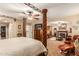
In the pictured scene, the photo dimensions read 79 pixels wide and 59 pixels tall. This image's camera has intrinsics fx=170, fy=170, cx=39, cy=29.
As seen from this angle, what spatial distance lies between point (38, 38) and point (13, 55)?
0.47m

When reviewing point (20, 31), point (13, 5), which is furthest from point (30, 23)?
point (13, 5)

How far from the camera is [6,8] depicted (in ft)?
8.75

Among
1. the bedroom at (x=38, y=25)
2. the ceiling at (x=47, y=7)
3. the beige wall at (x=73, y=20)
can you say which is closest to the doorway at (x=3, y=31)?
the bedroom at (x=38, y=25)

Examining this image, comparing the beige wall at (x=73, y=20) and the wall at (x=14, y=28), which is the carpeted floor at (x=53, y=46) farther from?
the wall at (x=14, y=28)

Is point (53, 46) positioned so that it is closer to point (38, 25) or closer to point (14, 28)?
point (38, 25)

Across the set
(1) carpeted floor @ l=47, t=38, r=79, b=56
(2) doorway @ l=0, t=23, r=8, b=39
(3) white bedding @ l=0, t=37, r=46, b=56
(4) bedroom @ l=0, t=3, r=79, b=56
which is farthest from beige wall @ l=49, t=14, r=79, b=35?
(2) doorway @ l=0, t=23, r=8, b=39

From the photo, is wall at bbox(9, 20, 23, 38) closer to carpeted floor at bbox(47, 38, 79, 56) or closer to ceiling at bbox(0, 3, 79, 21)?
ceiling at bbox(0, 3, 79, 21)

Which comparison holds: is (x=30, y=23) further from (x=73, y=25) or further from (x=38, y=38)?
(x=73, y=25)

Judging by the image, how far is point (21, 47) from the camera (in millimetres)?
2617

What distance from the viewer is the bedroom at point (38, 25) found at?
266 cm

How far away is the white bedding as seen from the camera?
257cm

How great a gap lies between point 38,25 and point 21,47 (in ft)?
1.43

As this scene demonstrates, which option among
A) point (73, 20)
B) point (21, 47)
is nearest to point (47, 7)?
point (73, 20)

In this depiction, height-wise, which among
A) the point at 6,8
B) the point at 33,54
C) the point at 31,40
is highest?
the point at 6,8
